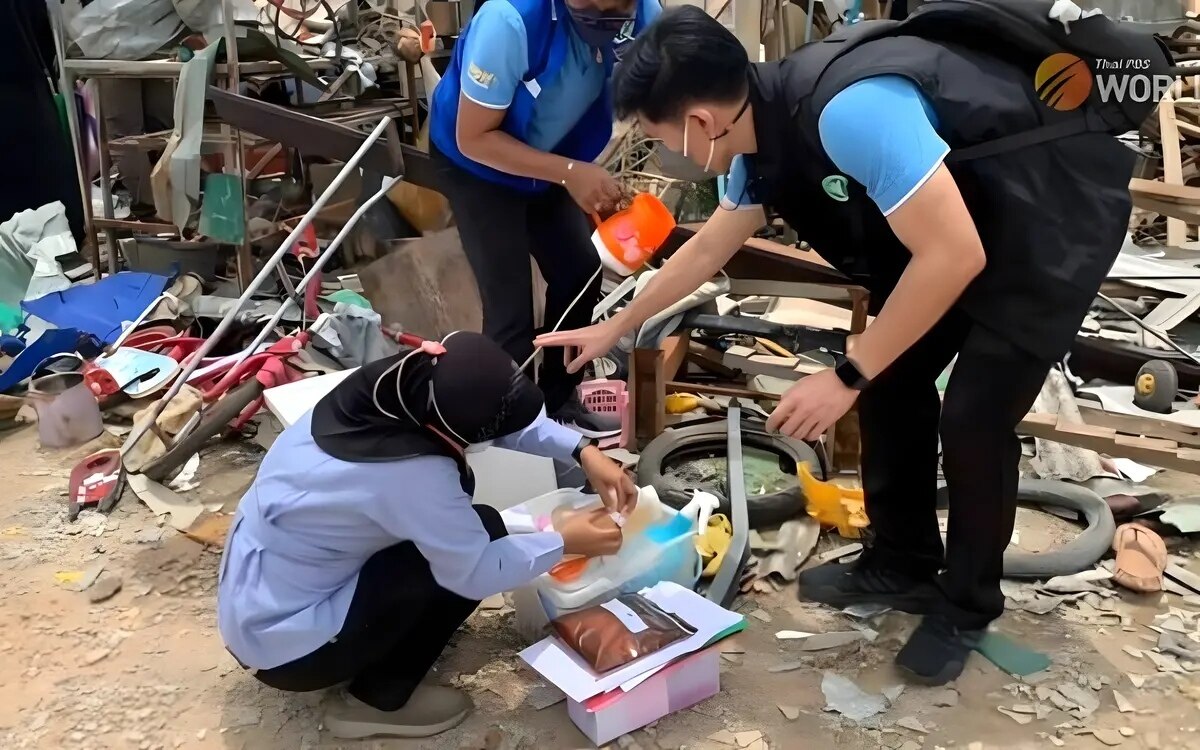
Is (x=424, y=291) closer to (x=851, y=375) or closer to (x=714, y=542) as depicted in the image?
(x=714, y=542)

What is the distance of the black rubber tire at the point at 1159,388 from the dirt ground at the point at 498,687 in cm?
91

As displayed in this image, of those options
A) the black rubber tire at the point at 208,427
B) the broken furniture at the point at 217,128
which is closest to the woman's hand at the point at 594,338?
the black rubber tire at the point at 208,427

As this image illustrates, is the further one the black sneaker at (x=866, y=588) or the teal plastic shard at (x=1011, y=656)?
the black sneaker at (x=866, y=588)

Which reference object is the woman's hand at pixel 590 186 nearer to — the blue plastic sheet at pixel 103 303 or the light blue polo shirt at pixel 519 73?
the light blue polo shirt at pixel 519 73

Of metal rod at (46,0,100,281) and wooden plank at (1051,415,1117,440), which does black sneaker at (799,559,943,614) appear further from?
metal rod at (46,0,100,281)

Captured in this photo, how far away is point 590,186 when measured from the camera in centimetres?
271

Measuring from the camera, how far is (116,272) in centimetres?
475

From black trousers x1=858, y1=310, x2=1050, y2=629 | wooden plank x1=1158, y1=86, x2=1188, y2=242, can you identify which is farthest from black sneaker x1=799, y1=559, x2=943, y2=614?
wooden plank x1=1158, y1=86, x2=1188, y2=242

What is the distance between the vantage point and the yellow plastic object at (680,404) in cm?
352

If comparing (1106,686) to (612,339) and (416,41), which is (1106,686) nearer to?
(612,339)

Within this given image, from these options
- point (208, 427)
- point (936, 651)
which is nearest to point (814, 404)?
point (936, 651)

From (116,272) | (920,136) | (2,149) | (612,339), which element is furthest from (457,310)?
(2,149)

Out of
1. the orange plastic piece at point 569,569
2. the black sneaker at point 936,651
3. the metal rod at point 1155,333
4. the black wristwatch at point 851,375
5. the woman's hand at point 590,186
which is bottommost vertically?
the black sneaker at point 936,651

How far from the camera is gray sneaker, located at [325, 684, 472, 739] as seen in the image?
6.64ft
